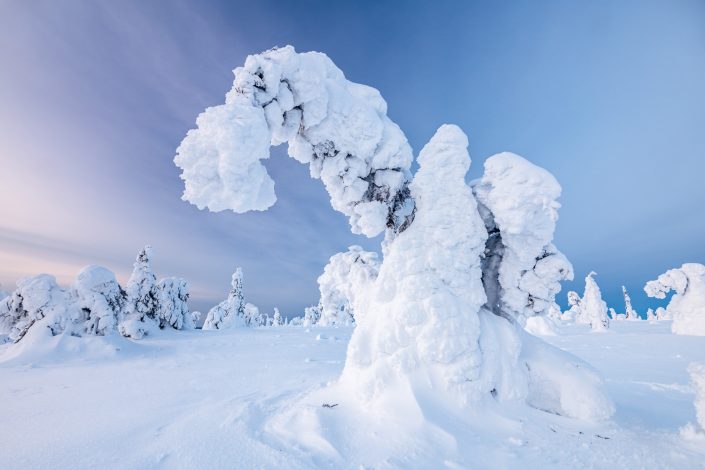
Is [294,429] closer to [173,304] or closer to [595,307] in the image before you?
[173,304]

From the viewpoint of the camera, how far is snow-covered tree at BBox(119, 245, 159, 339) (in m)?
21.2

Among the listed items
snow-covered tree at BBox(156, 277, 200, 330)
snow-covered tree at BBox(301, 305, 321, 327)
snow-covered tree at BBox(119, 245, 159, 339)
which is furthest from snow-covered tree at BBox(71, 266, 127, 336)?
snow-covered tree at BBox(301, 305, 321, 327)

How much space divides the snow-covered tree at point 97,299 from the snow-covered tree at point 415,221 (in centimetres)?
1561

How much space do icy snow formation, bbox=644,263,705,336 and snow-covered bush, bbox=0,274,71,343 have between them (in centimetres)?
3767

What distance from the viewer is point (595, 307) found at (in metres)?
37.4

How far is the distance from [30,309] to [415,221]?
19.5 meters

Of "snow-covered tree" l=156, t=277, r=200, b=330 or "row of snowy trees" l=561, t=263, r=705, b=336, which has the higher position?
"row of snowy trees" l=561, t=263, r=705, b=336

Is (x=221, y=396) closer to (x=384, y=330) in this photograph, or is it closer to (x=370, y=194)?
(x=384, y=330)

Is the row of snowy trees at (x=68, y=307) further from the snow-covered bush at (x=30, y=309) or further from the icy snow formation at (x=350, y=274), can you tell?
the icy snow formation at (x=350, y=274)

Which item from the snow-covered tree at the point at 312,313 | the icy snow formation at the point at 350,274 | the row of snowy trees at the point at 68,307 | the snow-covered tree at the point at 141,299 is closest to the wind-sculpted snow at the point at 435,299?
the icy snow formation at the point at 350,274

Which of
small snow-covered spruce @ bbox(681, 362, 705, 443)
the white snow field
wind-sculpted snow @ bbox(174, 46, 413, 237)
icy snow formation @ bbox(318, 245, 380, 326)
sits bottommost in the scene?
the white snow field

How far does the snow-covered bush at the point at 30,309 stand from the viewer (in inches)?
594

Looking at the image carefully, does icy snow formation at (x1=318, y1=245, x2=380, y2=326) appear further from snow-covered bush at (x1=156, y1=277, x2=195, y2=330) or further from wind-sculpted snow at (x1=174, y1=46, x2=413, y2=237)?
snow-covered bush at (x1=156, y1=277, x2=195, y2=330)

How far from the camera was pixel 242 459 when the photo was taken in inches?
158
